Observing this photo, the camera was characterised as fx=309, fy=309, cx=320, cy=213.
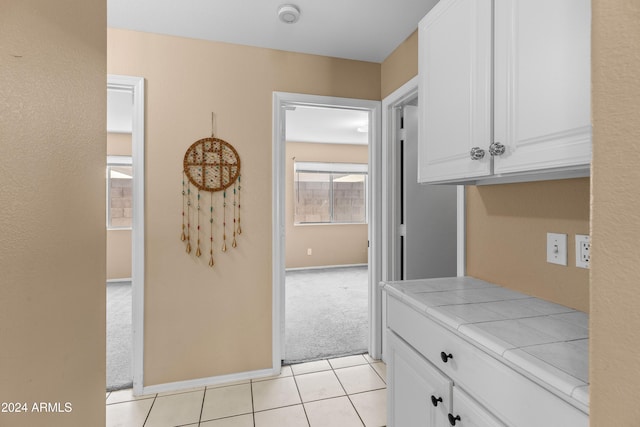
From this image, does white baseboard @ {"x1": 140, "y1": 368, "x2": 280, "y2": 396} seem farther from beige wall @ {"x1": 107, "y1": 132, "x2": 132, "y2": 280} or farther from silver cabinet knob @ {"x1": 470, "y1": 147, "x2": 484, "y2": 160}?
beige wall @ {"x1": 107, "y1": 132, "x2": 132, "y2": 280}

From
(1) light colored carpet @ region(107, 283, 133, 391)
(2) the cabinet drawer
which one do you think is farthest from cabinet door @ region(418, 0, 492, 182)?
(1) light colored carpet @ region(107, 283, 133, 391)

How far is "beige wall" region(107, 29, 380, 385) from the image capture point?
2.10 m

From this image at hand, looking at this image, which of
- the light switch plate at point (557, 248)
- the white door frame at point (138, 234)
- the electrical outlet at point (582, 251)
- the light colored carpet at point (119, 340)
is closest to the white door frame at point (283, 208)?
the white door frame at point (138, 234)

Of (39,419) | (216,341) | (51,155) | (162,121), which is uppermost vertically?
(162,121)

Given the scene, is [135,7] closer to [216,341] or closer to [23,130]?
[23,130]

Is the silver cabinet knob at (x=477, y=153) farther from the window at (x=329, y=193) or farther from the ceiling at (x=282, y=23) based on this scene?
the window at (x=329, y=193)

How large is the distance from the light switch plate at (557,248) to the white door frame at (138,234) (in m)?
2.26

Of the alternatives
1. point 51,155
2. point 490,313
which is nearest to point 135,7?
point 51,155

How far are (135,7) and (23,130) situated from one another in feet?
5.40

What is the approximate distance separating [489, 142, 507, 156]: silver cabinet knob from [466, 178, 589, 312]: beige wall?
0.34m

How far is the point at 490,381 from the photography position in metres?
0.85

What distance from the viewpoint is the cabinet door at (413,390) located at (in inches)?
41.1

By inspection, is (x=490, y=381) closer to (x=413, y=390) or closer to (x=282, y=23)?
(x=413, y=390)

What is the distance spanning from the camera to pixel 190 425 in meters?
1.78
